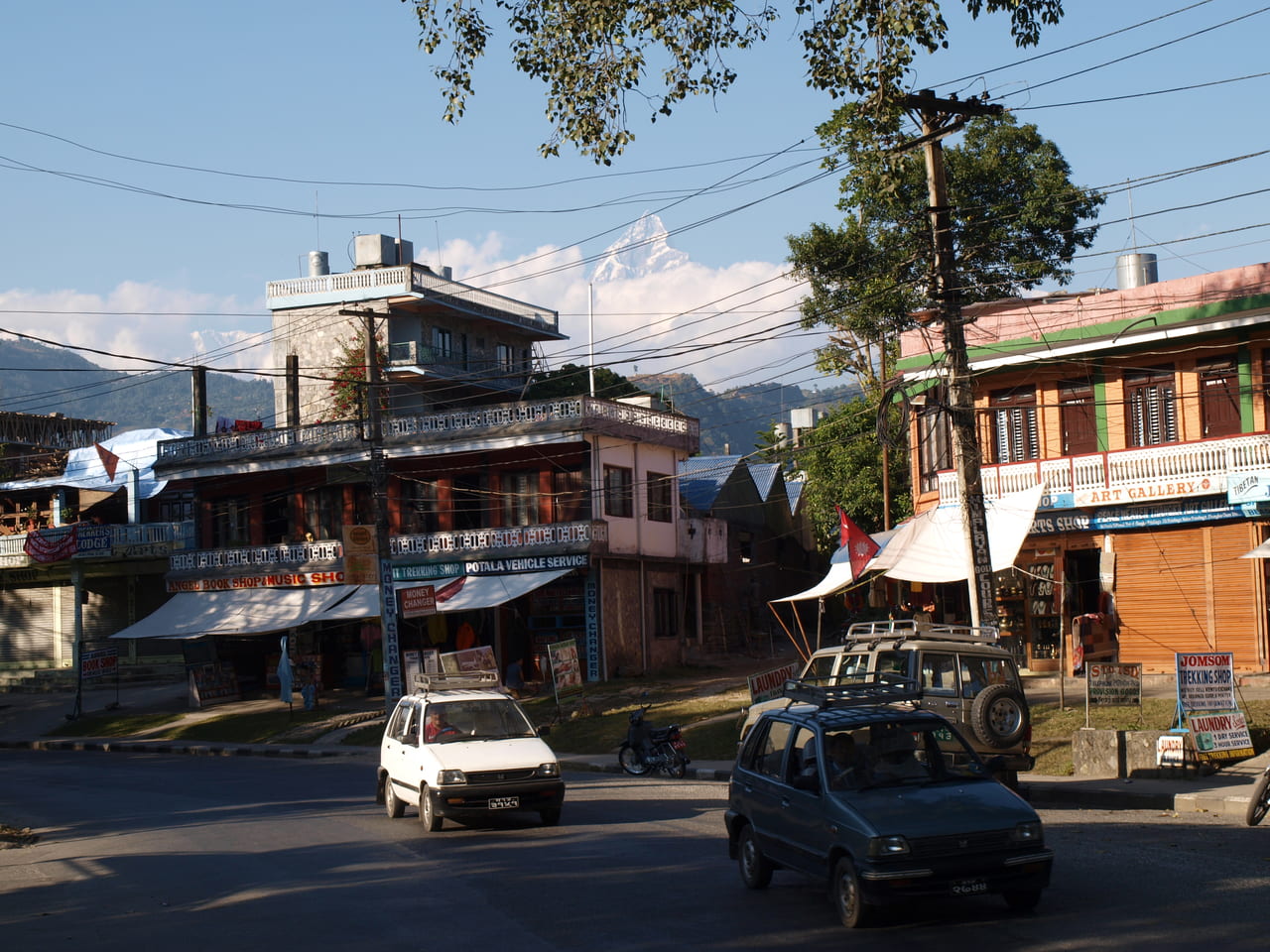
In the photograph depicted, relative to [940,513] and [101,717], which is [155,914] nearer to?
[940,513]

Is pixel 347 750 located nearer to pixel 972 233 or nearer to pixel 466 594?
pixel 466 594

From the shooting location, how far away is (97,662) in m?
40.3

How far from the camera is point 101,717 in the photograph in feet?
132

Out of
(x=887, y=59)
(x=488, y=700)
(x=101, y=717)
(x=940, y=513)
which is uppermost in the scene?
(x=887, y=59)

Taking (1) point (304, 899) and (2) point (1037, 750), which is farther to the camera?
(2) point (1037, 750)

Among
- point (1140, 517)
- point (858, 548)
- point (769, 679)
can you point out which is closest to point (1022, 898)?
point (769, 679)

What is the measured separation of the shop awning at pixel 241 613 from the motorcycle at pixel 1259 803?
88.4ft

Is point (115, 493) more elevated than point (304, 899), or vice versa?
point (115, 493)

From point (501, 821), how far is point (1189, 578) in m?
18.2

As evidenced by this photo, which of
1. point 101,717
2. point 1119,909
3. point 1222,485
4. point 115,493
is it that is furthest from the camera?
point 115,493

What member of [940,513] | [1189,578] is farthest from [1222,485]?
[940,513]

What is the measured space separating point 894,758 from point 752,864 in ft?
5.67

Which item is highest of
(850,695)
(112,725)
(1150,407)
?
(1150,407)

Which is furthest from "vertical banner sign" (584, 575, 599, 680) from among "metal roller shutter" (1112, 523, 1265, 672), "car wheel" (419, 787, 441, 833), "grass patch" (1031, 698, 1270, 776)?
"car wheel" (419, 787, 441, 833)
